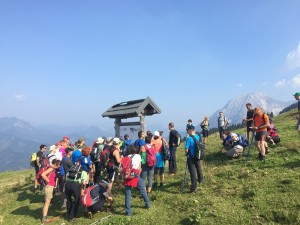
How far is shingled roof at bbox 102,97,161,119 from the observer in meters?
19.0

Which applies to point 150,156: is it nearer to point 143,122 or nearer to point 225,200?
point 225,200

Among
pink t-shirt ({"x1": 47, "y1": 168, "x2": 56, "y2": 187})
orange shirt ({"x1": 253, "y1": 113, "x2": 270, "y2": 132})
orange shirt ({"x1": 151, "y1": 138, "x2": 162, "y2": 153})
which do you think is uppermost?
orange shirt ({"x1": 253, "y1": 113, "x2": 270, "y2": 132})

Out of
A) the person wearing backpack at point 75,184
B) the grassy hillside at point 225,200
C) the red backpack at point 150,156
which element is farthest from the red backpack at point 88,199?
the red backpack at point 150,156

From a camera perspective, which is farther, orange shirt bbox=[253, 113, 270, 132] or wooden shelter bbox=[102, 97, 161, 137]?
wooden shelter bbox=[102, 97, 161, 137]

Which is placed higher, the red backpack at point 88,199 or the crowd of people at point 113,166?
the crowd of people at point 113,166

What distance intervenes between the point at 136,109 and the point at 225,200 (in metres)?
9.83

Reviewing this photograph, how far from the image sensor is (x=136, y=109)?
18.9 metres

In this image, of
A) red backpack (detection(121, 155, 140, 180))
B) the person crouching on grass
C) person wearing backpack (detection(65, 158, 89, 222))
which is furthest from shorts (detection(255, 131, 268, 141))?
the person crouching on grass

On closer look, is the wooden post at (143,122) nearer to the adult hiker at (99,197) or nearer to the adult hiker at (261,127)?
the adult hiker at (99,197)

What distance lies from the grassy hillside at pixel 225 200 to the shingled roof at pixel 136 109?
18.5ft

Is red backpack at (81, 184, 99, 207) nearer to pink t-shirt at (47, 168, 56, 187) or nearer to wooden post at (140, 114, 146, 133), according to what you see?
pink t-shirt at (47, 168, 56, 187)

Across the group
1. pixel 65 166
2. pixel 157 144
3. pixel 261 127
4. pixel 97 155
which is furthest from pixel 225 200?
pixel 97 155

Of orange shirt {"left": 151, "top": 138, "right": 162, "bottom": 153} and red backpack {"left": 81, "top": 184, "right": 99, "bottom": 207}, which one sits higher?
orange shirt {"left": 151, "top": 138, "right": 162, "bottom": 153}

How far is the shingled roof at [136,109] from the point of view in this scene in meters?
19.0
